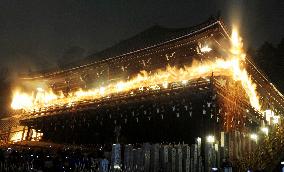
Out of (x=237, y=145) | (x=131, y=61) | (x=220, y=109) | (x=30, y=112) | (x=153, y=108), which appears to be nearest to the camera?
(x=237, y=145)

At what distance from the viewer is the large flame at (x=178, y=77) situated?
16.2 meters

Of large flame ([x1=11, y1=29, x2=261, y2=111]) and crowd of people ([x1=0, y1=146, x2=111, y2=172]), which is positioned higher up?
large flame ([x1=11, y1=29, x2=261, y2=111])

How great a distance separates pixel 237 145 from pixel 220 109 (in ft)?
8.51

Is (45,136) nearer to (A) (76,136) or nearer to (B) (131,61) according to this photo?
(A) (76,136)

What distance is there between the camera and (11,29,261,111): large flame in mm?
16172

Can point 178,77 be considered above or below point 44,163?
above

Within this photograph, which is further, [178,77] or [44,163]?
[178,77]

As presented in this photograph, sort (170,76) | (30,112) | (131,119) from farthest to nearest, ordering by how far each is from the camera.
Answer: (30,112) → (170,76) → (131,119)

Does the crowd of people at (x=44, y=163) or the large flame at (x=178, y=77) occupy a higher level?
the large flame at (x=178, y=77)

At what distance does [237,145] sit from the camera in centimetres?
1154

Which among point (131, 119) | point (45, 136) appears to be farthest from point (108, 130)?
point (45, 136)

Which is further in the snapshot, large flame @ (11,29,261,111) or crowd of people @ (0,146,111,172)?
large flame @ (11,29,261,111)

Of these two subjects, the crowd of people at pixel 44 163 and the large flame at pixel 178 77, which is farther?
the large flame at pixel 178 77

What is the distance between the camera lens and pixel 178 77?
57.6 ft
